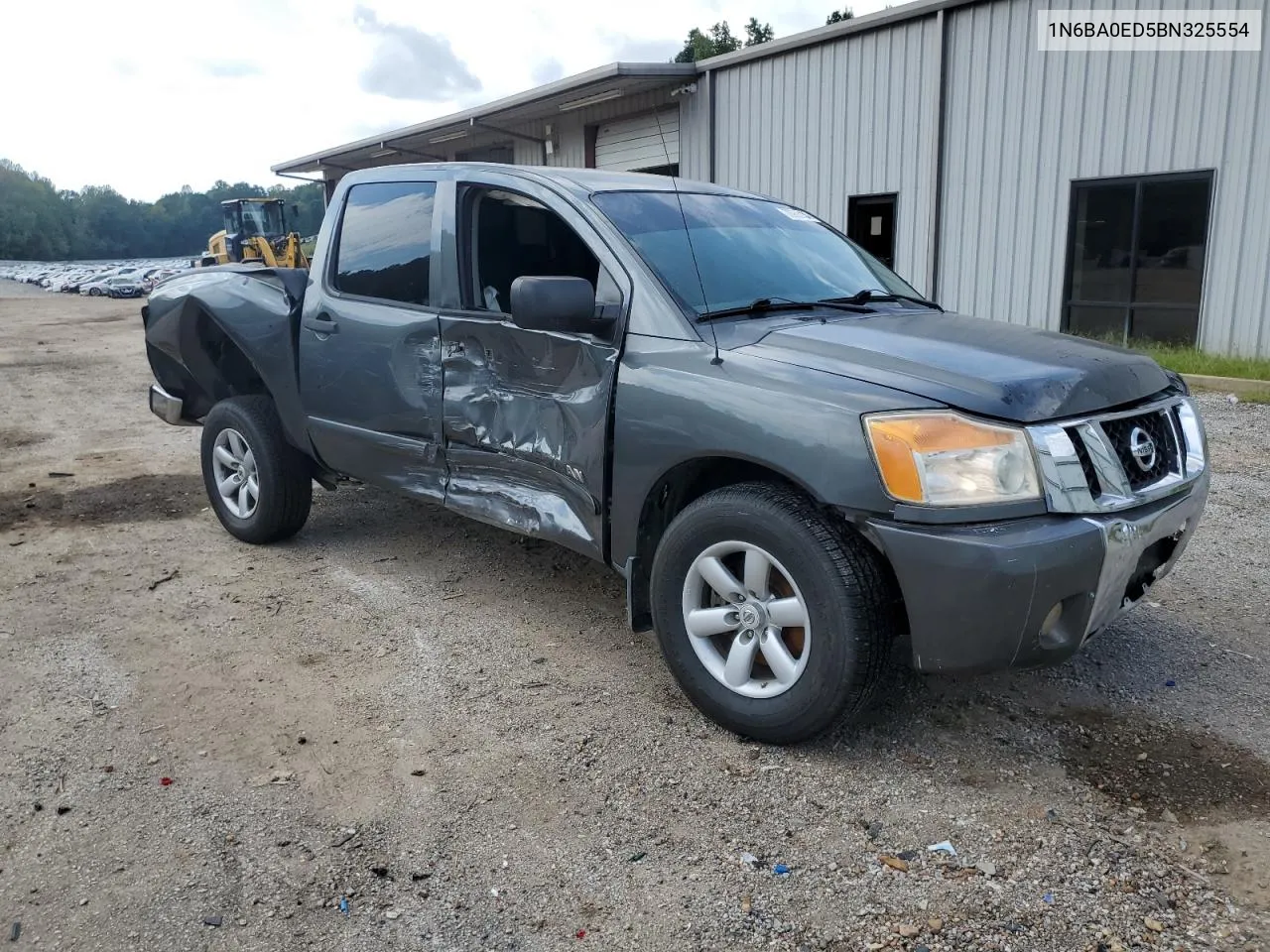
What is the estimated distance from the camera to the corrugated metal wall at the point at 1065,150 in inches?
423

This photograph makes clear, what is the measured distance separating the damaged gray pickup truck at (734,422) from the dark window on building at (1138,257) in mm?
8799

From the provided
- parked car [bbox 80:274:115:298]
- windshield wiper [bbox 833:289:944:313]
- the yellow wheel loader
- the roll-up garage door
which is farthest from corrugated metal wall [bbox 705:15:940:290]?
parked car [bbox 80:274:115:298]

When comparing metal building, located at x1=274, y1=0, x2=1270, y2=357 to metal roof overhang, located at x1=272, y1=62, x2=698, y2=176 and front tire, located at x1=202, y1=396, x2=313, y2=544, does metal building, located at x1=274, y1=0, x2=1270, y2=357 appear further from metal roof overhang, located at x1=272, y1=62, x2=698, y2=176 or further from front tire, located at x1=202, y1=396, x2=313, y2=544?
front tire, located at x1=202, y1=396, x2=313, y2=544

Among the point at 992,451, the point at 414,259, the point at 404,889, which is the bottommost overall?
the point at 404,889

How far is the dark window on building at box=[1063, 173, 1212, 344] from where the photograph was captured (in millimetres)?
11336

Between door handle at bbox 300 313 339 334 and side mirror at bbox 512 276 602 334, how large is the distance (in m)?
1.52

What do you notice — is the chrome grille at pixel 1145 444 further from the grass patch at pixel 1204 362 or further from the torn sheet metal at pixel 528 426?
the grass patch at pixel 1204 362

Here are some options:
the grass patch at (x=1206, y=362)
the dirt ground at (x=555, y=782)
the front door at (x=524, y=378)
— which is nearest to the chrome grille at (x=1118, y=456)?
the dirt ground at (x=555, y=782)

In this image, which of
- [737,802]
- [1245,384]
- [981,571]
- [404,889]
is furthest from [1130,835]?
[1245,384]

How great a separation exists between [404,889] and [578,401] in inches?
68.3

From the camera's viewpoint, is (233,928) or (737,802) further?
(737,802)

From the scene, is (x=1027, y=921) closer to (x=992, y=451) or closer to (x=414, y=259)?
(x=992, y=451)

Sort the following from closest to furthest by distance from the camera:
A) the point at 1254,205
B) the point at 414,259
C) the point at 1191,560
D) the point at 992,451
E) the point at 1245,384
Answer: the point at 992,451 < the point at 414,259 < the point at 1191,560 < the point at 1245,384 < the point at 1254,205

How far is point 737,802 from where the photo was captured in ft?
9.35
